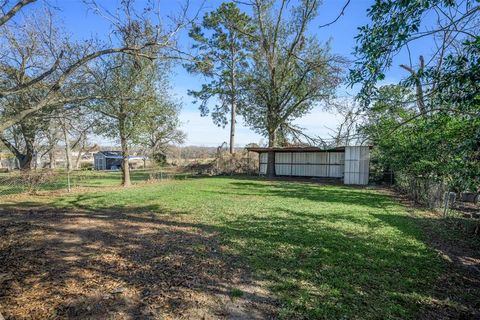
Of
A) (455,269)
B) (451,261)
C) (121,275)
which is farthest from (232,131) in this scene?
(121,275)

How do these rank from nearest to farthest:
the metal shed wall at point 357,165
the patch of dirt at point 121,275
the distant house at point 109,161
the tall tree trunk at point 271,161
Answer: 1. the patch of dirt at point 121,275
2. the metal shed wall at point 357,165
3. the tall tree trunk at point 271,161
4. the distant house at point 109,161

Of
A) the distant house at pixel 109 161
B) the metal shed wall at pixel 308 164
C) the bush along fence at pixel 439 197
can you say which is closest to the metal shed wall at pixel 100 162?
the distant house at pixel 109 161

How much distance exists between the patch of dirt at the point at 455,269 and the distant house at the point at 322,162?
9960 mm

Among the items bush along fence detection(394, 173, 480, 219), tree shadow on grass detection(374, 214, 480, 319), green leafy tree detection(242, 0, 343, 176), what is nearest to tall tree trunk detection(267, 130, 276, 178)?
green leafy tree detection(242, 0, 343, 176)

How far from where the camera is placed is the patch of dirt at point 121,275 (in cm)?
285

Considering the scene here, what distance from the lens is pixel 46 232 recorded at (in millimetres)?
5492

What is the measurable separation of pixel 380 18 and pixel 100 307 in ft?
14.6

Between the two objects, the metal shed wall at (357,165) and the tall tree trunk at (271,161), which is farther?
the tall tree trunk at (271,161)

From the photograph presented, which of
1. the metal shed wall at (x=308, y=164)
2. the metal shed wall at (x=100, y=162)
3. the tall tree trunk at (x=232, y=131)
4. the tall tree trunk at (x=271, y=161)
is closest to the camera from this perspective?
the metal shed wall at (x=308, y=164)

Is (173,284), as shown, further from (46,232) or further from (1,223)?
(1,223)

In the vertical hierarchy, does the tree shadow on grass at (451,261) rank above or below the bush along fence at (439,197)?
below

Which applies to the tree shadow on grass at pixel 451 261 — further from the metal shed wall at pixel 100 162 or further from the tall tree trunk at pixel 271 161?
the metal shed wall at pixel 100 162

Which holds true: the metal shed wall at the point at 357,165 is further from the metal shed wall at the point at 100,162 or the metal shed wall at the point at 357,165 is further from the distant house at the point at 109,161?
the metal shed wall at the point at 100,162

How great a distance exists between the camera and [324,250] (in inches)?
187
